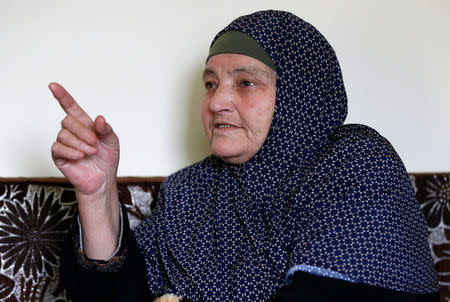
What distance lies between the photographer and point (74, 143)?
3.59ft

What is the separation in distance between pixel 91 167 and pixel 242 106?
41 cm

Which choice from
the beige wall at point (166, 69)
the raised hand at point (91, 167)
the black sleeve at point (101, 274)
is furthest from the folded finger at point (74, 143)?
the beige wall at point (166, 69)

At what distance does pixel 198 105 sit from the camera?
178 cm

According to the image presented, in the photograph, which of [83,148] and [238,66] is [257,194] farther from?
[83,148]

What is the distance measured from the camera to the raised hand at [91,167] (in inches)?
43.1

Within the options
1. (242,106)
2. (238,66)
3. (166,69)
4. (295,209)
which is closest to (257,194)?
(295,209)

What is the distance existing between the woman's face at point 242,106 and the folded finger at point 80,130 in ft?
1.16

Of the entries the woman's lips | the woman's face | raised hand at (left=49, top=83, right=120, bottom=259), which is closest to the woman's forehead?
the woman's face

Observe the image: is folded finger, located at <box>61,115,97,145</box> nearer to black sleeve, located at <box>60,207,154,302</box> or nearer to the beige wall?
black sleeve, located at <box>60,207,154,302</box>

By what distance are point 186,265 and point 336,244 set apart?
46cm

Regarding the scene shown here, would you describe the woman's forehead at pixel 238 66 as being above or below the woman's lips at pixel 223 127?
above

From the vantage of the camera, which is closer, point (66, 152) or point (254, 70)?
point (66, 152)

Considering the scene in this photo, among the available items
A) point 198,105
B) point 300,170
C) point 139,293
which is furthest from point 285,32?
point 139,293

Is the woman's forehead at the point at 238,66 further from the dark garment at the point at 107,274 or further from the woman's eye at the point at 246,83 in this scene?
the dark garment at the point at 107,274
